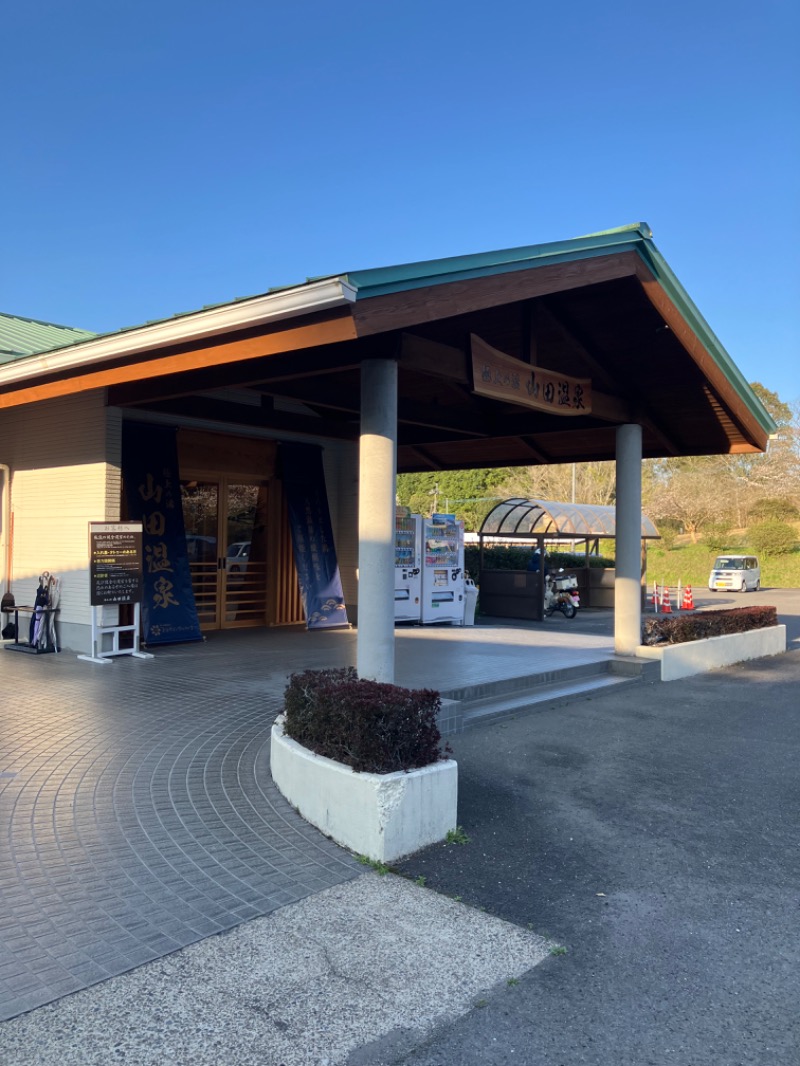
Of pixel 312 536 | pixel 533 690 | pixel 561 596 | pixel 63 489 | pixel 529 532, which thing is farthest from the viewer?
pixel 529 532

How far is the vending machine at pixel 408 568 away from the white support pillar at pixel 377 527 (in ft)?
24.5

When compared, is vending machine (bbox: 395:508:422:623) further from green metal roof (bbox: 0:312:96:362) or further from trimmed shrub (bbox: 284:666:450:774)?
trimmed shrub (bbox: 284:666:450:774)

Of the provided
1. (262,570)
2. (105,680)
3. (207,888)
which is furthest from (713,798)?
(262,570)

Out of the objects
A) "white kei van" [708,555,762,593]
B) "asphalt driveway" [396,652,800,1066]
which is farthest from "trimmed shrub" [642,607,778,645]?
"white kei van" [708,555,762,593]

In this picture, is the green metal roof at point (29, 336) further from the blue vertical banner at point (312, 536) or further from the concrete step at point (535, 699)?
the concrete step at point (535, 699)

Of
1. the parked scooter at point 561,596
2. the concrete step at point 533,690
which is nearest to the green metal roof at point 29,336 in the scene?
the concrete step at point 533,690

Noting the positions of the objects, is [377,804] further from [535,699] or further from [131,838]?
[535,699]

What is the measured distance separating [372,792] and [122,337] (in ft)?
15.8

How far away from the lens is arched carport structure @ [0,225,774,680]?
5938 millimetres

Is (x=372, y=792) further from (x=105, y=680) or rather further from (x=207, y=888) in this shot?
(x=105, y=680)

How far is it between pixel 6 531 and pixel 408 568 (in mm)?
6517

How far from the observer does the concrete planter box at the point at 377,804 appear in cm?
422

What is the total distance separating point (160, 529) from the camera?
10750mm

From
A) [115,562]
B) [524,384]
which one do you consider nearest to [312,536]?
[115,562]
